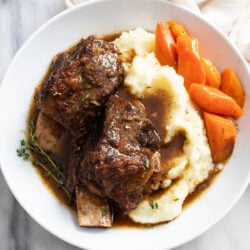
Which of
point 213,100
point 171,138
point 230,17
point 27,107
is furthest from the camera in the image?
point 230,17

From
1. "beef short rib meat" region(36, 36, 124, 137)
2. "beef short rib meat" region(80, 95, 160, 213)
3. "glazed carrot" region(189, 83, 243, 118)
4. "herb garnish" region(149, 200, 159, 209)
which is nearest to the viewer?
"beef short rib meat" region(80, 95, 160, 213)

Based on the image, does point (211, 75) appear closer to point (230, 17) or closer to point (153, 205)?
point (230, 17)

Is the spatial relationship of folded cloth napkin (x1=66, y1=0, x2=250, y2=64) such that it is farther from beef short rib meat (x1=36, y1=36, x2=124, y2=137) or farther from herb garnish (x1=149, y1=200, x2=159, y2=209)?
herb garnish (x1=149, y1=200, x2=159, y2=209)

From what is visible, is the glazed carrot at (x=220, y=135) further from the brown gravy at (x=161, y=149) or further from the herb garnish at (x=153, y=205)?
the herb garnish at (x=153, y=205)

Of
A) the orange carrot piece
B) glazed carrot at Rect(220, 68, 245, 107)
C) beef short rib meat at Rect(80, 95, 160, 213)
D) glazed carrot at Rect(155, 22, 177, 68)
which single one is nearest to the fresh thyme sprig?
beef short rib meat at Rect(80, 95, 160, 213)

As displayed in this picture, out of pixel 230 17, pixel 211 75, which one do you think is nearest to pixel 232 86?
pixel 211 75

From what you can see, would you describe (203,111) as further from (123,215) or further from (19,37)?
(19,37)
